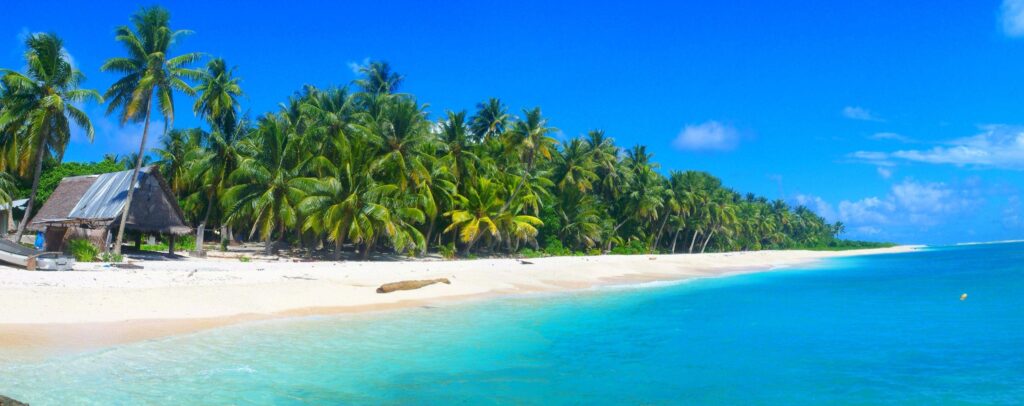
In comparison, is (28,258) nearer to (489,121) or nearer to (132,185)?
(132,185)

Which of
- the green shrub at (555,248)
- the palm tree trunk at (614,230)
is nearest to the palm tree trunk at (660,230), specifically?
the palm tree trunk at (614,230)

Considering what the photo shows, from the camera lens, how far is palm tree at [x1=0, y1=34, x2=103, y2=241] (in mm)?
21422

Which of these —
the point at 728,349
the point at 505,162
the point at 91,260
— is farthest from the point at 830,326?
the point at 505,162

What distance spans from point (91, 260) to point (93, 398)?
46.4 feet

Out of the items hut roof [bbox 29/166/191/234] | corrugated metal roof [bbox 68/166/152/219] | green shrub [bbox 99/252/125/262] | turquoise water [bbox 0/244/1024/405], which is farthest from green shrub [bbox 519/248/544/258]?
green shrub [bbox 99/252/125/262]

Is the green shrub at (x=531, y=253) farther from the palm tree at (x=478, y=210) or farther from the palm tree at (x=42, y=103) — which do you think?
the palm tree at (x=42, y=103)

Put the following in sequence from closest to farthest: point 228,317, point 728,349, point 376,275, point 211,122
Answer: point 728,349 → point 228,317 → point 376,275 → point 211,122

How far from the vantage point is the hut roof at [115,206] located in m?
21.7

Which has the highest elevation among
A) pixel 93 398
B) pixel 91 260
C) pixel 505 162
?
pixel 505 162

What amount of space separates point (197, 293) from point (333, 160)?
50.7 feet

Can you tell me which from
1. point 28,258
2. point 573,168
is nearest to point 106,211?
point 28,258

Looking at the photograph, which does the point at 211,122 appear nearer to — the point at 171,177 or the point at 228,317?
the point at 171,177

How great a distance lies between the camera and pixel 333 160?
29375 mm

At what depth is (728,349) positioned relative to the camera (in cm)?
1159
